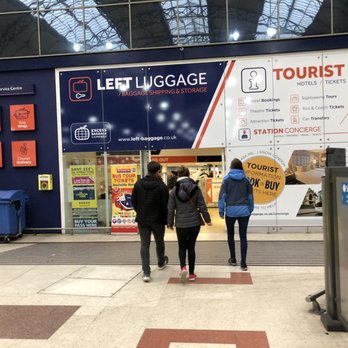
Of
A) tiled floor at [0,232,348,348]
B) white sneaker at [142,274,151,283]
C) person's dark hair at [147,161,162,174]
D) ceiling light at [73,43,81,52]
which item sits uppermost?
ceiling light at [73,43,81,52]

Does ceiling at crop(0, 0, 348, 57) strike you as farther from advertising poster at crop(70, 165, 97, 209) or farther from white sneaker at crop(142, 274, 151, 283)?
white sneaker at crop(142, 274, 151, 283)

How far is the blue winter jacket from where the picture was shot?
7.04 metres

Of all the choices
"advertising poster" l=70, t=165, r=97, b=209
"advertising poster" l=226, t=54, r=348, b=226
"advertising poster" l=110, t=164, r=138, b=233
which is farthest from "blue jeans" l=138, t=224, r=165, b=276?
"advertising poster" l=70, t=165, r=97, b=209

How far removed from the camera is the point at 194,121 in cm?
1121

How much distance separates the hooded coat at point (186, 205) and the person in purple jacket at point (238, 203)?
70cm

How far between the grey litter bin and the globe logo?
2.11 meters

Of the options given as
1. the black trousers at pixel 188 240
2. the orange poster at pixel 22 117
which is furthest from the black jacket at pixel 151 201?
the orange poster at pixel 22 117

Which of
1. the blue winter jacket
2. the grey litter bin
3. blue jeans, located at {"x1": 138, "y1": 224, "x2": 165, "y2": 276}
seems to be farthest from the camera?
the grey litter bin

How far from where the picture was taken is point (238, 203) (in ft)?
23.1

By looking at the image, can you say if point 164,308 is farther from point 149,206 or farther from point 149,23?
point 149,23

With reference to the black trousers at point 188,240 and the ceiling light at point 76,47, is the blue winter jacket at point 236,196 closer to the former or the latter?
the black trousers at point 188,240

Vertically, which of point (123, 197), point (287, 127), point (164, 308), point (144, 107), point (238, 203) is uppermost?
point (144, 107)

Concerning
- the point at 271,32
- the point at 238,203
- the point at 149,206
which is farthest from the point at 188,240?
the point at 271,32

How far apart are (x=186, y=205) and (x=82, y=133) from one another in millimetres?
6049
